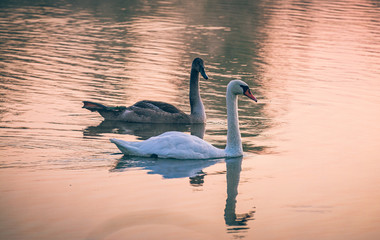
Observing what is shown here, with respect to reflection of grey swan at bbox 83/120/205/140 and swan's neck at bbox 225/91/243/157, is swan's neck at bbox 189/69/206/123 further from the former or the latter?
swan's neck at bbox 225/91/243/157

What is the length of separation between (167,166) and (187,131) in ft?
12.0

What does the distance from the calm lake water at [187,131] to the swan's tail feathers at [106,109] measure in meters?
0.21

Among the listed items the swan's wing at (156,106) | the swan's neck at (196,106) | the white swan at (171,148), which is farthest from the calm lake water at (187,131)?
the swan's wing at (156,106)

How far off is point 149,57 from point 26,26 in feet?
31.1

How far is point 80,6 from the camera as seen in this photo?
4025 cm

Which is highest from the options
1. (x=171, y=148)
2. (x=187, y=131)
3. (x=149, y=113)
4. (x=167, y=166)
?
(x=171, y=148)

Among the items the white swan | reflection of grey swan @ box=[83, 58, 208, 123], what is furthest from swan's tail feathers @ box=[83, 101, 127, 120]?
the white swan

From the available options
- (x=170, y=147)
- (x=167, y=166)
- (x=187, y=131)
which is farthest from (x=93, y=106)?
(x=167, y=166)

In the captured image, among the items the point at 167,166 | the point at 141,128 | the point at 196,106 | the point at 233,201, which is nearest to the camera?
the point at 233,201

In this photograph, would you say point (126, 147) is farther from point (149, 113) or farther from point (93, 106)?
point (93, 106)

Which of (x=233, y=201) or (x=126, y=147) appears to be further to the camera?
(x=126, y=147)

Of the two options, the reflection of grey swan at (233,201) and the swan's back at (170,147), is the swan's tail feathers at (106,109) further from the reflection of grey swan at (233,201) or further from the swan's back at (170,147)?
the reflection of grey swan at (233,201)

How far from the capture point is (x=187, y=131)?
14.6 metres

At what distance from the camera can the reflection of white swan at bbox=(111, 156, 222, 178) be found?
10688 millimetres
